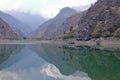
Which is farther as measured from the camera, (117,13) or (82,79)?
(117,13)

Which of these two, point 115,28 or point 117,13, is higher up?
point 117,13

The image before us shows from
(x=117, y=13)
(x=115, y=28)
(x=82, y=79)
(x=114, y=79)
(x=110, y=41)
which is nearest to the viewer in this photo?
(x=114, y=79)

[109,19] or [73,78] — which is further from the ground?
[109,19]

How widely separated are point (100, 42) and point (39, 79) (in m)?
126

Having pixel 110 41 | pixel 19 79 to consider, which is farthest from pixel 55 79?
pixel 110 41

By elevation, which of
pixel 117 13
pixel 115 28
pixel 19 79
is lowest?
pixel 19 79

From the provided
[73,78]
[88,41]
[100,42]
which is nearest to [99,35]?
[88,41]

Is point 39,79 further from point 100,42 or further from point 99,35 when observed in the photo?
point 99,35

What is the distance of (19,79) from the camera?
158 feet

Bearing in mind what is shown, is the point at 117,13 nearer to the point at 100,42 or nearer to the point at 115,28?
the point at 115,28

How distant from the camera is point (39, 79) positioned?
154 feet

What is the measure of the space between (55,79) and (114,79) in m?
10.4

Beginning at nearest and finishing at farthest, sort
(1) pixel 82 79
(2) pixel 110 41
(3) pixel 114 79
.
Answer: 1. (3) pixel 114 79
2. (1) pixel 82 79
3. (2) pixel 110 41

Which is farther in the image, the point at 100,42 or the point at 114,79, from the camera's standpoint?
the point at 100,42
